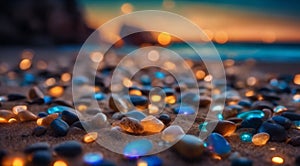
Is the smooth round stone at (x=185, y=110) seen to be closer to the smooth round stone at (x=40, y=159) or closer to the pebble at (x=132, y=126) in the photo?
the pebble at (x=132, y=126)

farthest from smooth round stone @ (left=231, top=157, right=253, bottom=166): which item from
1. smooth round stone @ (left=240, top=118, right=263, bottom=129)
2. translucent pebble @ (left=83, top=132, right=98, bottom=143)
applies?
translucent pebble @ (left=83, top=132, right=98, bottom=143)

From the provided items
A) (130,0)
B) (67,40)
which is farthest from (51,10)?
(130,0)

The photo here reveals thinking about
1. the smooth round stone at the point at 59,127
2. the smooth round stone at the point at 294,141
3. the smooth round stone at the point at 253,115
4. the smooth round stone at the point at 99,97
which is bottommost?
the smooth round stone at the point at 294,141

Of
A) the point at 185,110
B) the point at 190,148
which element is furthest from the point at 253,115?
the point at 190,148

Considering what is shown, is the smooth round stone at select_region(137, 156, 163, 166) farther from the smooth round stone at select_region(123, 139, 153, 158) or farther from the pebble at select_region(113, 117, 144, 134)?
the pebble at select_region(113, 117, 144, 134)

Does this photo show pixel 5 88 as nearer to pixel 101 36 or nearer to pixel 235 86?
pixel 235 86

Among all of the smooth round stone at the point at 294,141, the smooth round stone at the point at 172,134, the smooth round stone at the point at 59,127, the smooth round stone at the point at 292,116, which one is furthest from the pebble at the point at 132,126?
the smooth round stone at the point at 292,116

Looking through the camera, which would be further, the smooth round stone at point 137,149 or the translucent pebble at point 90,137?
the translucent pebble at point 90,137
